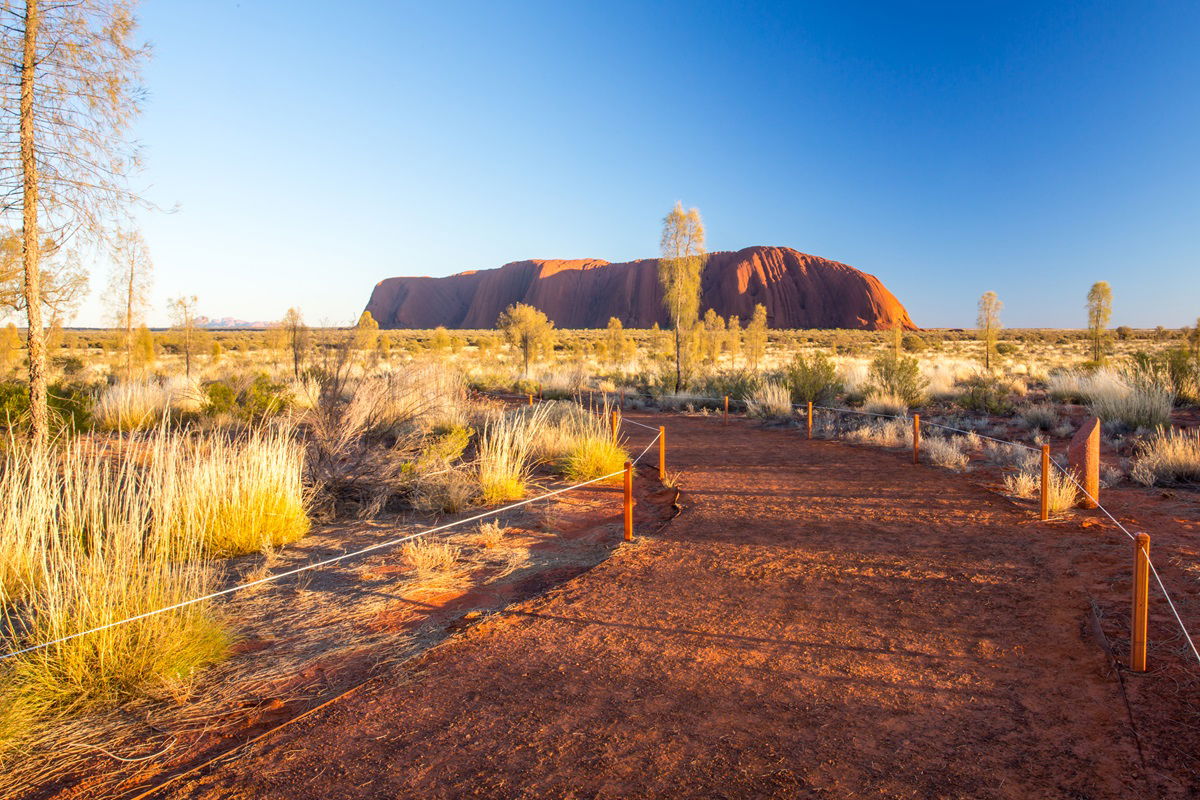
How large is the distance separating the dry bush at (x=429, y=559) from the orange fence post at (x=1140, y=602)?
15.0 ft

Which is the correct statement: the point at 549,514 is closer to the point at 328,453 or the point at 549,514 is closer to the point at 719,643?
the point at 328,453

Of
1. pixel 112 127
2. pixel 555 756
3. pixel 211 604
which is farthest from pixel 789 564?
pixel 112 127

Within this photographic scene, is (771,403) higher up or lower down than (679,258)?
lower down

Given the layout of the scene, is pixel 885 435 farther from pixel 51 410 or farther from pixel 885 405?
pixel 51 410

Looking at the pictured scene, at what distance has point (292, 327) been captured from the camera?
33.8ft

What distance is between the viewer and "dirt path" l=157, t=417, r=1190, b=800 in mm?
2572

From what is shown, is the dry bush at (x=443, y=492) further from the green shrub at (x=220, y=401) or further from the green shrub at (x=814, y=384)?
the green shrub at (x=814, y=384)

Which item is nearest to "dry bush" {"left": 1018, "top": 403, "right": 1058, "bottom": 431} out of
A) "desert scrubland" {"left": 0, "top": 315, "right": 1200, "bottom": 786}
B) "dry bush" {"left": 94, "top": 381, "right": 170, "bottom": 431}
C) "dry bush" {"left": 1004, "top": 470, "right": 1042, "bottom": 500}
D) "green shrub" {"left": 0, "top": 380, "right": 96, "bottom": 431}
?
"desert scrubland" {"left": 0, "top": 315, "right": 1200, "bottom": 786}

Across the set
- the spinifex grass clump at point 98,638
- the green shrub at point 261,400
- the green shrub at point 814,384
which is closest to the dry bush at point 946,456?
the green shrub at point 814,384

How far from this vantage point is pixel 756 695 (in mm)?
3242

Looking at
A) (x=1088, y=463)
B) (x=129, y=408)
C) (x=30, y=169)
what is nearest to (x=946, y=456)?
(x=1088, y=463)

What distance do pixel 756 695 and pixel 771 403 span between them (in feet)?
41.2

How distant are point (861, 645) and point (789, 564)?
5.08 feet

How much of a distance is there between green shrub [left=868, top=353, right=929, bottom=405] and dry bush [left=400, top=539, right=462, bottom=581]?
13432 mm
